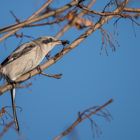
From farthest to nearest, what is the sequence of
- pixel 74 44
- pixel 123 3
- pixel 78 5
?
pixel 74 44 → pixel 123 3 → pixel 78 5

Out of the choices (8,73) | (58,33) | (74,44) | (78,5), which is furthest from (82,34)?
(8,73)

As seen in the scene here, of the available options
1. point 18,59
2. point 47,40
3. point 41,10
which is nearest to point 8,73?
point 18,59

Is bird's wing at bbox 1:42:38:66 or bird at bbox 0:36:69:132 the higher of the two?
bird's wing at bbox 1:42:38:66

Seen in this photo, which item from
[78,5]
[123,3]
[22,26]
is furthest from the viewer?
[123,3]

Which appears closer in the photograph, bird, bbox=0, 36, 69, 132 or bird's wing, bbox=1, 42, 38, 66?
bird, bbox=0, 36, 69, 132

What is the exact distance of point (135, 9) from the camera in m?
3.11

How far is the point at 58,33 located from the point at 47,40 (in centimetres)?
279

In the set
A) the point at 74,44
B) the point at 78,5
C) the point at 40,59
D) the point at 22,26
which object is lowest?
the point at 22,26

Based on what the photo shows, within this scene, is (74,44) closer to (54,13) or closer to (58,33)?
(58,33)

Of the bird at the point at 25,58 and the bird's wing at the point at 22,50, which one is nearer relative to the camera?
the bird at the point at 25,58

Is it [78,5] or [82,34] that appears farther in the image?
[82,34]

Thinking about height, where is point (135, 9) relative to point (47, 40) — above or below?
below

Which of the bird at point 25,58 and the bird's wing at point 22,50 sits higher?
the bird's wing at point 22,50

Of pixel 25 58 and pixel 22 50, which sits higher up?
pixel 22 50
